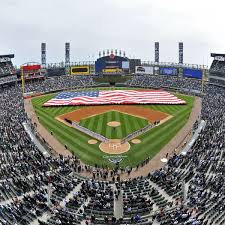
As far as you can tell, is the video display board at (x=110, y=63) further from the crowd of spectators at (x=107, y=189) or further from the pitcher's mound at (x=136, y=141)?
the crowd of spectators at (x=107, y=189)

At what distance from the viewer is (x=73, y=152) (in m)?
57.2

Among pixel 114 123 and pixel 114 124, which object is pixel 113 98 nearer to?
pixel 114 123

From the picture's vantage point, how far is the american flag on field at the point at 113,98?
9006 cm

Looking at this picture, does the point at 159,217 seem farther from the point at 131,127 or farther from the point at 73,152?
the point at 131,127

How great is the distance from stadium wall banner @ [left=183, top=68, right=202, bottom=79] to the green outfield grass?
81.6ft

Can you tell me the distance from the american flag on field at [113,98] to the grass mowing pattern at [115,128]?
1231 cm

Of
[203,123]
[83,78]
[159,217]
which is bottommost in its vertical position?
[159,217]

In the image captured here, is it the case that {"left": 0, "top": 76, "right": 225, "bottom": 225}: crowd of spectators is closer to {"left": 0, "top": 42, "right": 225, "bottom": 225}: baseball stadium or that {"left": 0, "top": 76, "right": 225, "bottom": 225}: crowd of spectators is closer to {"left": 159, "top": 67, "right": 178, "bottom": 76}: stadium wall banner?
{"left": 0, "top": 42, "right": 225, "bottom": 225}: baseball stadium

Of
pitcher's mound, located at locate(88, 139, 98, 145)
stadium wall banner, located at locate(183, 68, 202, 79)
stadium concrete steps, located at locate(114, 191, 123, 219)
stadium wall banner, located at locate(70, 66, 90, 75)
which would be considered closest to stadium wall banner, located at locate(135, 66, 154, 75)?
stadium wall banner, located at locate(183, 68, 202, 79)

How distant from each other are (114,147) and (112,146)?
49 centimetres

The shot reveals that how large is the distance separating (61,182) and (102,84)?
2900 inches

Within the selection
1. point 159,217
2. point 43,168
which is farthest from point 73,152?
point 159,217

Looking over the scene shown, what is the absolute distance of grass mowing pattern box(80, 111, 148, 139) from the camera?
6519 cm

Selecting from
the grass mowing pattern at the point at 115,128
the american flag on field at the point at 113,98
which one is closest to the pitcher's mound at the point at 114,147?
the grass mowing pattern at the point at 115,128
